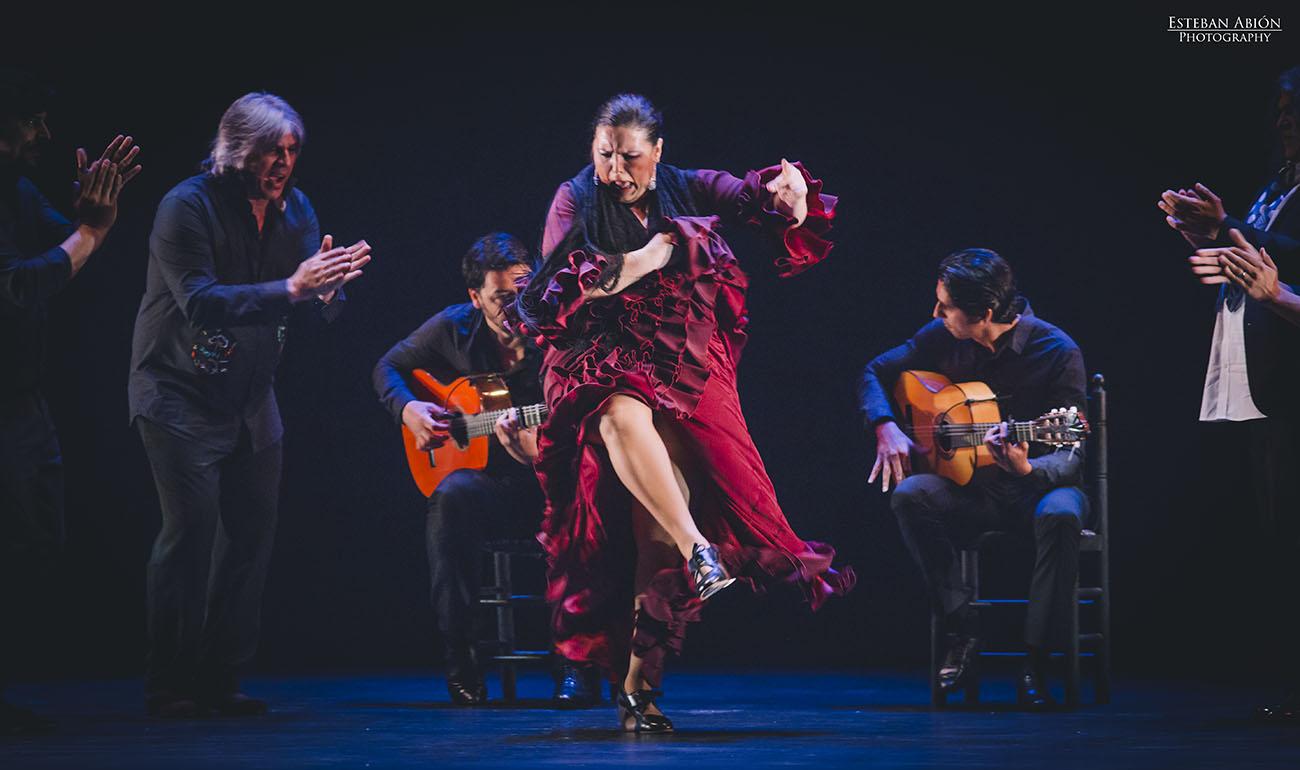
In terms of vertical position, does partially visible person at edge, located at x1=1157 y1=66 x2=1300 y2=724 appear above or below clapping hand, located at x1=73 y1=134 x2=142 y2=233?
below

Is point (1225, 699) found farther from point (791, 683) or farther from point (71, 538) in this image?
point (71, 538)

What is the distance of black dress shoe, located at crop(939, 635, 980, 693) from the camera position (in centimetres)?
447

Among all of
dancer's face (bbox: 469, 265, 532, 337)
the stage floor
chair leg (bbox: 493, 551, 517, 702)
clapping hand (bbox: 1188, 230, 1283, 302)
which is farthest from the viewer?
dancer's face (bbox: 469, 265, 532, 337)

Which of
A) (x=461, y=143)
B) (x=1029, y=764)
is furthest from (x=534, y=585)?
(x=1029, y=764)

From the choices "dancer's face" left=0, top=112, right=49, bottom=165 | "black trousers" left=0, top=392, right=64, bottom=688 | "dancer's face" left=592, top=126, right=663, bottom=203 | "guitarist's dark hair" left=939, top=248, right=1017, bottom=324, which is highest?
"dancer's face" left=0, top=112, right=49, bottom=165

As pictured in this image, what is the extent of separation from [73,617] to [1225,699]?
404 centimetres

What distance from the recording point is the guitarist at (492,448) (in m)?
4.75

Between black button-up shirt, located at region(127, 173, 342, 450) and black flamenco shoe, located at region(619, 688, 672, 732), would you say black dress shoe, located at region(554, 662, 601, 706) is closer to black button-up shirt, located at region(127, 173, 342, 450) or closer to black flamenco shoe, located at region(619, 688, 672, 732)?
black flamenco shoe, located at region(619, 688, 672, 732)

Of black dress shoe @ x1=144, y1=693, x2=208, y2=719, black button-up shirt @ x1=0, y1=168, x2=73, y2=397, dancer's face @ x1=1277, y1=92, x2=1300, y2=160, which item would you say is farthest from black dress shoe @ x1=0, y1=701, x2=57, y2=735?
dancer's face @ x1=1277, y1=92, x2=1300, y2=160

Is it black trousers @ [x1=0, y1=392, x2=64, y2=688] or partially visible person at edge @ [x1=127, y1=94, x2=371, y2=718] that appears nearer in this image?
black trousers @ [x1=0, y1=392, x2=64, y2=688]

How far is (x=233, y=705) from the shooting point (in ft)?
13.9

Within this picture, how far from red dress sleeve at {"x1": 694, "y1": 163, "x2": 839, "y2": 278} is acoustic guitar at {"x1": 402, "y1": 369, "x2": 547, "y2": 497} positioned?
1.26m

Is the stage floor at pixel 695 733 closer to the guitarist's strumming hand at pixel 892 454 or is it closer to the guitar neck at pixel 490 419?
the guitarist's strumming hand at pixel 892 454

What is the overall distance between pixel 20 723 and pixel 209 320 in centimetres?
110
